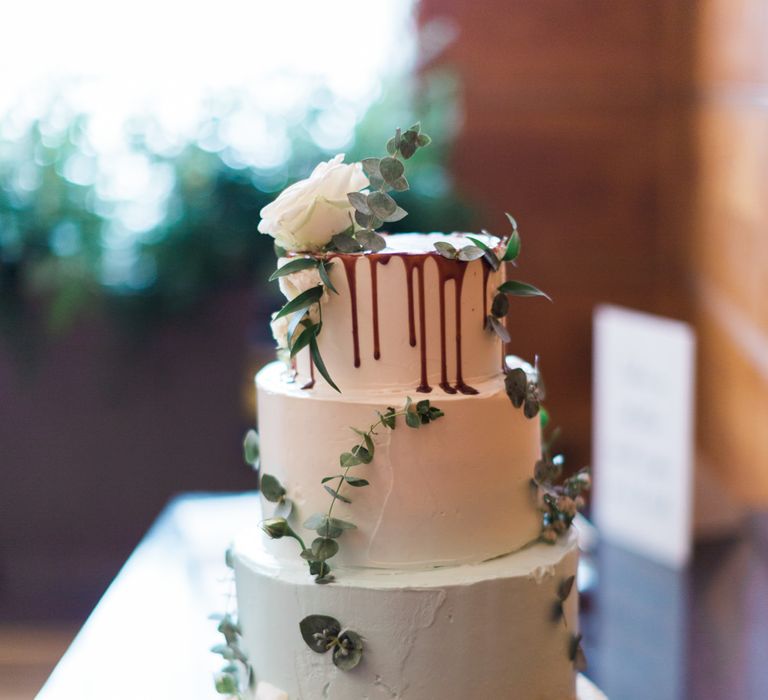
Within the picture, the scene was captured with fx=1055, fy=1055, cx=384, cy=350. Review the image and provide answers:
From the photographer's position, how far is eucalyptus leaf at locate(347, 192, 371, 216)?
116 cm

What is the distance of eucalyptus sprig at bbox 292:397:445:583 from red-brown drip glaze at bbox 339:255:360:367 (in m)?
0.08

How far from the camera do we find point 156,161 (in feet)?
10.3

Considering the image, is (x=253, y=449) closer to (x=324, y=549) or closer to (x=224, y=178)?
(x=324, y=549)

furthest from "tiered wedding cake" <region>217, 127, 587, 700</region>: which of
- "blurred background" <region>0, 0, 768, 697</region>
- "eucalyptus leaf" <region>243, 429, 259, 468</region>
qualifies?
"blurred background" <region>0, 0, 768, 697</region>

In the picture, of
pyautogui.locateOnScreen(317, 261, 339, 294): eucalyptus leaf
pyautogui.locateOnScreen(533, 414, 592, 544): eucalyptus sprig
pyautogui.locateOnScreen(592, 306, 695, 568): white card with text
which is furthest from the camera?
pyautogui.locateOnScreen(592, 306, 695, 568): white card with text

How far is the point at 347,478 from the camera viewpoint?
3.83ft

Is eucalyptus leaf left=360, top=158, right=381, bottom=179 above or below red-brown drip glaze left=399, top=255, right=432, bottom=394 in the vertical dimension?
above

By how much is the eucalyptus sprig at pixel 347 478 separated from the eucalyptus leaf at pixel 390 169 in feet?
0.80

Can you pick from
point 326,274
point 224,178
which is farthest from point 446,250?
point 224,178

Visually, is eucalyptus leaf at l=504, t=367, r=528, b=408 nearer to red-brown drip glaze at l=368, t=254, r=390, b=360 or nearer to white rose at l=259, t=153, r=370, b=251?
red-brown drip glaze at l=368, t=254, r=390, b=360

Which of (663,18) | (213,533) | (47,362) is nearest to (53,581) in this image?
(47,362)

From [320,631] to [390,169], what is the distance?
0.51 m

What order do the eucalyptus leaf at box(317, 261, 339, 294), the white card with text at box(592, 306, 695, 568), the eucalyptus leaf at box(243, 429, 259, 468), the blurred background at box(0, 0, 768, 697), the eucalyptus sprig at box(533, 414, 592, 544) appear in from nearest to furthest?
the eucalyptus leaf at box(317, 261, 339, 294) < the eucalyptus sprig at box(533, 414, 592, 544) < the eucalyptus leaf at box(243, 429, 259, 468) < the white card with text at box(592, 306, 695, 568) < the blurred background at box(0, 0, 768, 697)

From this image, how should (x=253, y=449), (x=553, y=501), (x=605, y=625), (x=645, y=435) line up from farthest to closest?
(x=645, y=435) < (x=605, y=625) < (x=253, y=449) < (x=553, y=501)
